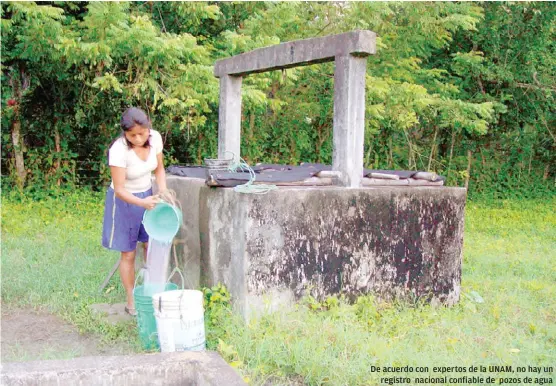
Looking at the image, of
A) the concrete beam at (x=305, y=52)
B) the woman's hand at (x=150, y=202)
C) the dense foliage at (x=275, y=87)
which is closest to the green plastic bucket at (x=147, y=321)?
the woman's hand at (x=150, y=202)

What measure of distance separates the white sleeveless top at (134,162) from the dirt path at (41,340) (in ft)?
3.86

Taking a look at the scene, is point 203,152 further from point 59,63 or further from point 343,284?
point 343,284

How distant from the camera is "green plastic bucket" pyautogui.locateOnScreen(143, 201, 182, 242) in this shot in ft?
14.2

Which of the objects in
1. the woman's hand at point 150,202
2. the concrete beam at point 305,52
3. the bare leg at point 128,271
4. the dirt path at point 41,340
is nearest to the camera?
the dirt path at point 41,340

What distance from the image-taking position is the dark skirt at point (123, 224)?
4664 millimetres

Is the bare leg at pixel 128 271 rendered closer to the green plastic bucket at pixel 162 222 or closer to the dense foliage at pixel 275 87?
the green plastic bucket at pixel 162 222

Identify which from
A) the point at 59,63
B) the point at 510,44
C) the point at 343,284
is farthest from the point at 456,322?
the point at 510,44

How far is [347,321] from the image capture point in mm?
4238

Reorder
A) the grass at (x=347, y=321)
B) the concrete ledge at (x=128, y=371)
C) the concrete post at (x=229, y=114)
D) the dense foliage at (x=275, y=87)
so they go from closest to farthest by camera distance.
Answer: the concrete ledge at (x=128, y=371) < the grass at (x=347, y=321) < the concrete post at (x=229, y=114) < the dense foliage at (x=275, y=87)

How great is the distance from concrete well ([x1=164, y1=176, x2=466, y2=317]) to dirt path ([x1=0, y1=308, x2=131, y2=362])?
103cm

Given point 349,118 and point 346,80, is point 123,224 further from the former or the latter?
point 346,80

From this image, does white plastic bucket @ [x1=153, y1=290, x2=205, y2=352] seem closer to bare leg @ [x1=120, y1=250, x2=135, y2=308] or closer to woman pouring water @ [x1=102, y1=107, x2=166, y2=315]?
woman pouring water @ [x1=102, y1=107, x2=166, y2=315]

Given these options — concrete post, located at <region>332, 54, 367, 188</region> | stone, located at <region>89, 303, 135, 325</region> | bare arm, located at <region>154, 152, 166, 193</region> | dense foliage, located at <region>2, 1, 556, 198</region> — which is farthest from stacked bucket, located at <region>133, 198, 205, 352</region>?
dense foliage, located at <region>2, 1, 556, 198</region>

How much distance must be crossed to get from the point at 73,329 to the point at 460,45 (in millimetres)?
11277
